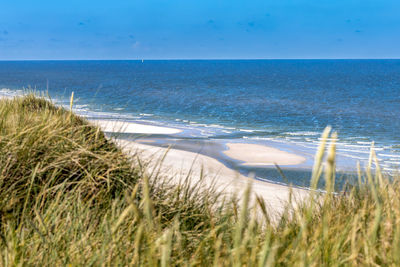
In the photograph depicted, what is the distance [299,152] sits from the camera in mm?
21688

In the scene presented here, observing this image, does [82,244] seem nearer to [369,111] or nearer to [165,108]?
[165,108]

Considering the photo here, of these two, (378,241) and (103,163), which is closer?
(378,241)

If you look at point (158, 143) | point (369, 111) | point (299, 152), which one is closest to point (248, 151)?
point (299, 152)

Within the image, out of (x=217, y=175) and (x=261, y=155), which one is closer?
(x=217, y=175)

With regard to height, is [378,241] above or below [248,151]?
above

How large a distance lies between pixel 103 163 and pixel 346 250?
9.84ft

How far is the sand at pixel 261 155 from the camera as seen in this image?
19141 mm

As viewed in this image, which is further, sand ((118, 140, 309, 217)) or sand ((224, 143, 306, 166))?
sand ((224, 143, 306, 166))

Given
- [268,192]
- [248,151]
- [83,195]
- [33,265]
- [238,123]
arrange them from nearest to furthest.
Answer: [33,265] < [83,195] < [268,192] < [248,151] < [238,123]

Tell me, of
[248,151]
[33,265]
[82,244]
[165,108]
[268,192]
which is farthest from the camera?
[165,108]

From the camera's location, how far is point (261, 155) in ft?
66.8

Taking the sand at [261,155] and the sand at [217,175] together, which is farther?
the sand at [261,155]

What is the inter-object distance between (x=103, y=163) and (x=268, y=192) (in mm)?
9302

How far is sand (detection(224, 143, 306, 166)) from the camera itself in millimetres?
19141
